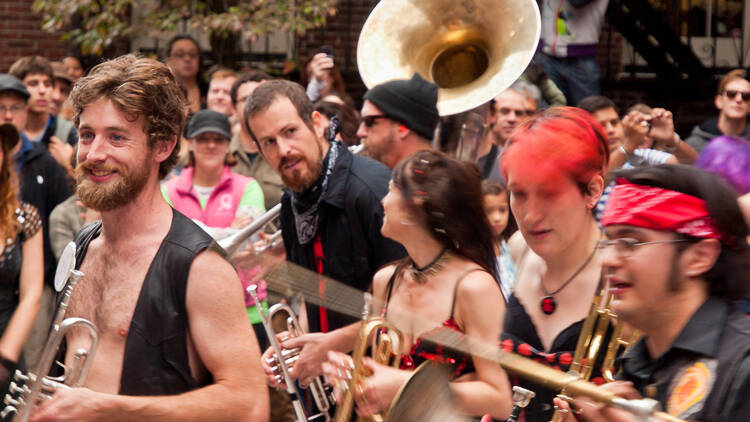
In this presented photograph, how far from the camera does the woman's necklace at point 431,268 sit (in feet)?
11.3

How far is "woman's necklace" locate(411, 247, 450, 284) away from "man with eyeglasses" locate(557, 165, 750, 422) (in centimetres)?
113

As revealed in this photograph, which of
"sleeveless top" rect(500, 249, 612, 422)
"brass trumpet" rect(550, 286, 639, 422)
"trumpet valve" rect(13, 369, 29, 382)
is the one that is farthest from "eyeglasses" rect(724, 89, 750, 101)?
"trumpet valve" rect(13, 369, 29, 382)

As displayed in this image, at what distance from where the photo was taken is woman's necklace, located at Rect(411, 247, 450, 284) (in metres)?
3.45

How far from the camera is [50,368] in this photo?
2.80 meters

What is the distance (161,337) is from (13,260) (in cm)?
225

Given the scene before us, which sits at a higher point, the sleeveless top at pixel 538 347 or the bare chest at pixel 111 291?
the bare chest at pixel 111 291

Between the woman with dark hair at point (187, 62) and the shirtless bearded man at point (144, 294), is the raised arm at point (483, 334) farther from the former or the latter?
the woman with dark hair at point (187, 62)

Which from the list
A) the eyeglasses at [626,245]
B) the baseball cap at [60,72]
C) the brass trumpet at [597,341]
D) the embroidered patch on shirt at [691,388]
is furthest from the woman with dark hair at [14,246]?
the baseball cap at [60,72]

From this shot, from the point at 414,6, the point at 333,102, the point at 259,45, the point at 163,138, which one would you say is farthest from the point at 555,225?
the point at 259,45

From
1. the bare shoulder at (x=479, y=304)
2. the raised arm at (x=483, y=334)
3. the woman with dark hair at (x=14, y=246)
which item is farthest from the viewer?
the woman with dark hair at (x=14, y=246)

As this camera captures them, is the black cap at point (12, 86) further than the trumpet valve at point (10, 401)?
Yes

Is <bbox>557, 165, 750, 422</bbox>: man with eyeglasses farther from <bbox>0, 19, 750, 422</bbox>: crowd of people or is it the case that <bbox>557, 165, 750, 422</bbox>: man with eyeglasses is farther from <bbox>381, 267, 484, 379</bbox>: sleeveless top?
<bbox>381, 267, 484, 379</bbox>: sleeveless top

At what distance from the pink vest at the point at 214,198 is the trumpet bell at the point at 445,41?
3.76ft

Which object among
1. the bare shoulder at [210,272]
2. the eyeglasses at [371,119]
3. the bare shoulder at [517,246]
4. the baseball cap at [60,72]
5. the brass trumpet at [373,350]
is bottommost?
the baseball cap at [60,72]
